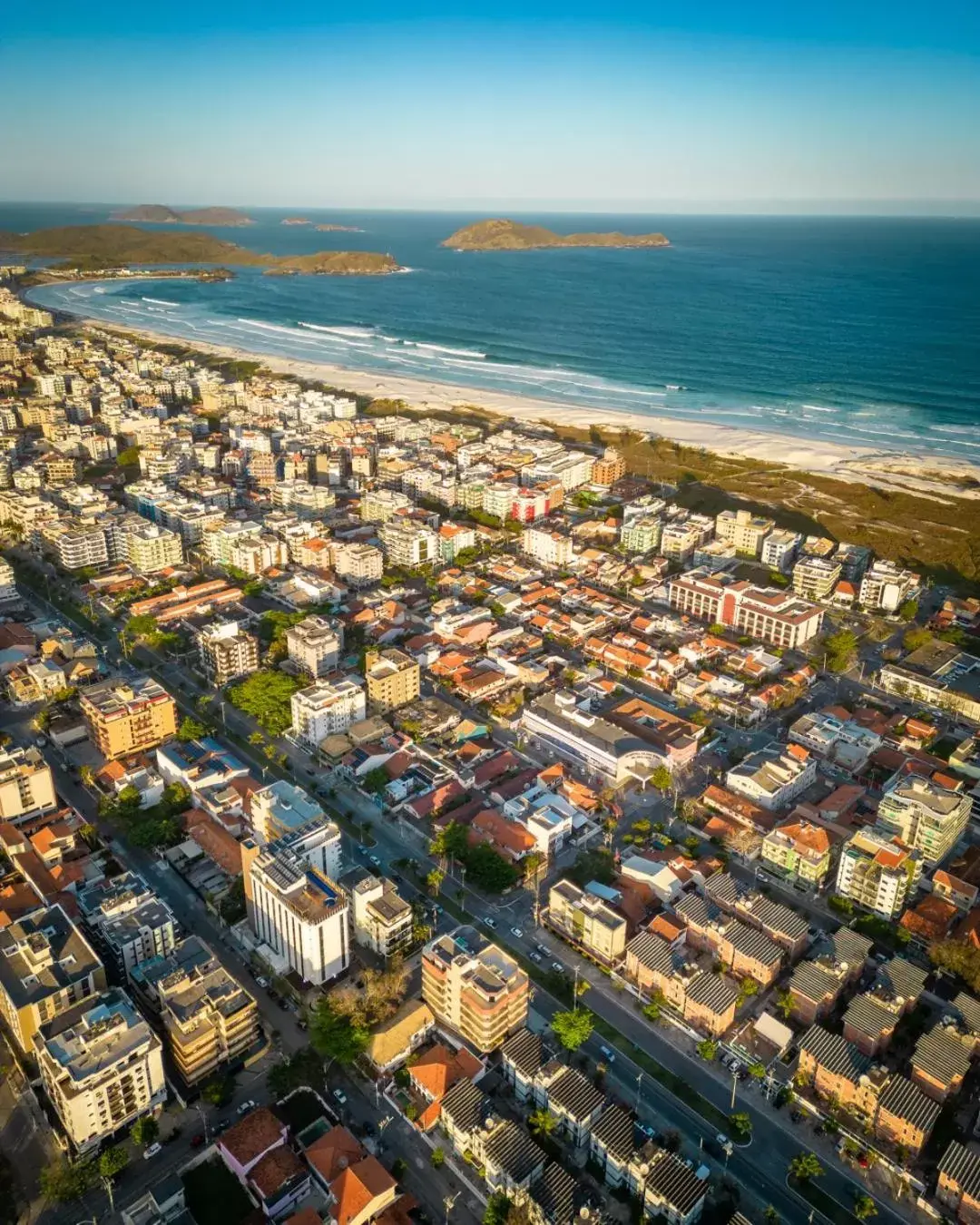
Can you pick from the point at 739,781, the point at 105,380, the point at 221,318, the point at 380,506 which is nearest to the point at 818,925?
the point at 739,781

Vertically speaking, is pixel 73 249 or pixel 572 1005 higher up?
pixel 73 249

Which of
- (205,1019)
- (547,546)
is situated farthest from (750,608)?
(205,1019)

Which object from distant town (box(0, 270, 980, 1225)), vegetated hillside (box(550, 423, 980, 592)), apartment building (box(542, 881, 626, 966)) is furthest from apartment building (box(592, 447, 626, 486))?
apartment building (box(542, 881, 626, 966))

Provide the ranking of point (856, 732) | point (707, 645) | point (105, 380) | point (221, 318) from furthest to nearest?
point (221, 318) < point (105, 380) < point (707, 645) < point (856, 732)

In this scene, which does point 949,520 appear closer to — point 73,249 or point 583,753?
point 583,753

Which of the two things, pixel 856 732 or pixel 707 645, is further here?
pixel 707 645

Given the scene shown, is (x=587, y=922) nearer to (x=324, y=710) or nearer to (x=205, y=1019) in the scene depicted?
(x=205, y=1019)

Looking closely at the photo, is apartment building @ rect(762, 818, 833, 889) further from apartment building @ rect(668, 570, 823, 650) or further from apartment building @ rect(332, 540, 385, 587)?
apartment building @ rect(332, 540, 385, 587)
